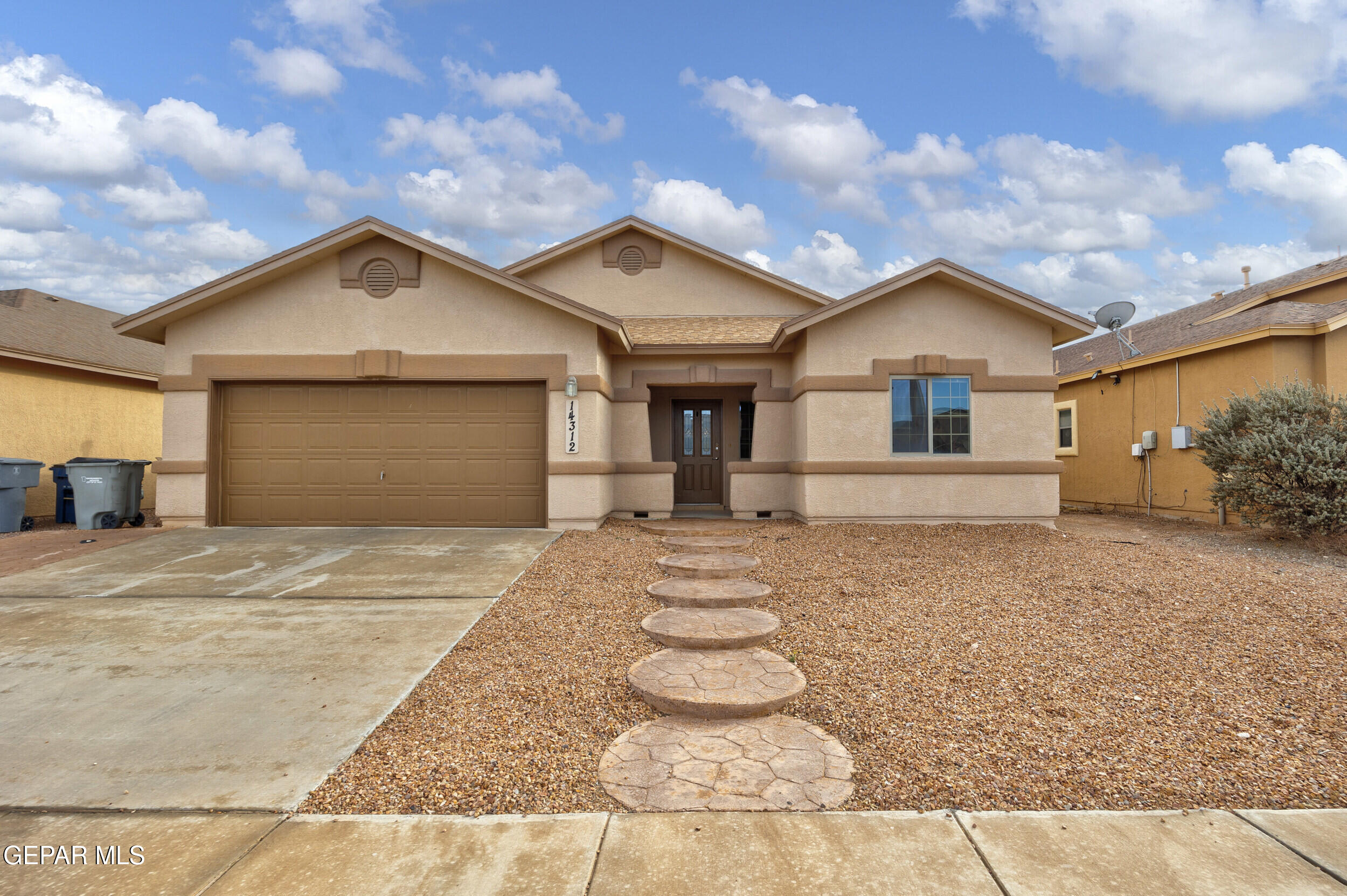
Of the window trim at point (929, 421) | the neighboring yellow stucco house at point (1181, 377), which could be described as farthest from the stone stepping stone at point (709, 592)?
the neighboring yellow stucco house at point (1181, 377)

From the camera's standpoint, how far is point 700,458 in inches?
553

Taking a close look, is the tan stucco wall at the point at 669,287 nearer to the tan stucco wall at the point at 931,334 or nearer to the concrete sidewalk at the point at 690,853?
the tan stucco wall at the point at 931,334

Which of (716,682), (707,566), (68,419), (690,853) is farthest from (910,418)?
(68,419)

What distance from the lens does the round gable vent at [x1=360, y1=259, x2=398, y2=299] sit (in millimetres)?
10625

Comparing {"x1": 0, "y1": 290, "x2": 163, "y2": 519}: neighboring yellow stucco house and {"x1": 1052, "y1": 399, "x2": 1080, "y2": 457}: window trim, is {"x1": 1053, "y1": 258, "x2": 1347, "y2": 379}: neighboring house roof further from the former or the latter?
{"x1": 0, "y1": 290, "x2": 163, "y2": 519}: neighboring yellow stucco house

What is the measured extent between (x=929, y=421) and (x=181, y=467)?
12074 millimetres

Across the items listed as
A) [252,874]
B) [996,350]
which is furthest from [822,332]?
[252,874]

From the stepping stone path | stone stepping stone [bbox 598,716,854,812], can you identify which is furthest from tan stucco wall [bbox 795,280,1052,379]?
stone stepping stone [bbox 598,716,854,812]

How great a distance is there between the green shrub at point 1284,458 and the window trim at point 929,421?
3.69m

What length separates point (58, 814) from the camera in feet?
10.1

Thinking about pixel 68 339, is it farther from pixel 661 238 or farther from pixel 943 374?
pixel 943 374

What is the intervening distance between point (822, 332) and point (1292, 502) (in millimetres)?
6974

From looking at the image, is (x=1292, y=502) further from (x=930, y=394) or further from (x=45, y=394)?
(x=45, y=394)

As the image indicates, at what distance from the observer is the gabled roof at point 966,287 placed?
1064 centimetres
